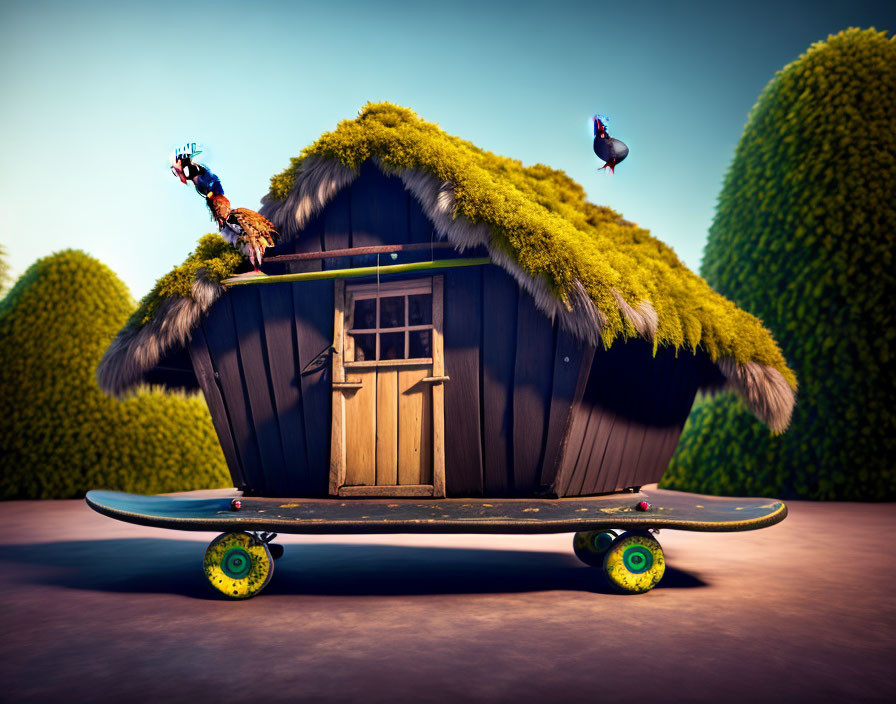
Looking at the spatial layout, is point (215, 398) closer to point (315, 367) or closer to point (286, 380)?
point (286, 380)

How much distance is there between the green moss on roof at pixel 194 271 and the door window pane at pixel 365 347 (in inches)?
50.6

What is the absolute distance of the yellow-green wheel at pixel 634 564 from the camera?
480 cm

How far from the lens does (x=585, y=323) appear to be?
15.9 ft

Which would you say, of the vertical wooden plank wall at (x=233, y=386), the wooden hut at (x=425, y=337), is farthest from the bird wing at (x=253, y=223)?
the vertical wooden plank wall at (x=233, y=386)

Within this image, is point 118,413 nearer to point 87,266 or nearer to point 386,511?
point 87,266

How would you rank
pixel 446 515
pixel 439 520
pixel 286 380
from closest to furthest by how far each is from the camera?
pixel 439 520
pixel 446 515
pixel 286 380

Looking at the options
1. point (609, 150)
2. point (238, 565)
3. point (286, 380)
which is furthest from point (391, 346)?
point (609, 150)

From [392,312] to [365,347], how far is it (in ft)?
1.34

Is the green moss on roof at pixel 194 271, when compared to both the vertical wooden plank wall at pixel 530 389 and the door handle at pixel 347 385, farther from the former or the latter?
the vertical wooden plank wall at pixel 530 389

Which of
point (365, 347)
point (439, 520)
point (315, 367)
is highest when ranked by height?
point (365, 347)

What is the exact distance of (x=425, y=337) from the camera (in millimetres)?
6129

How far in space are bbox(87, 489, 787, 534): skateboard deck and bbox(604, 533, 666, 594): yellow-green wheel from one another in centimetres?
24

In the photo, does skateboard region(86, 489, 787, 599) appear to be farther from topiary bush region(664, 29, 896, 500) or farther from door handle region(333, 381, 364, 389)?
topiary bush region(664, 29, 896, 500)

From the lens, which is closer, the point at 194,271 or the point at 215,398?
the point at 194,271
